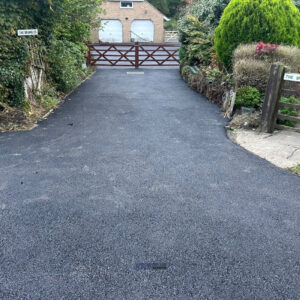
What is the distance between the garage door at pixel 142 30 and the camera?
32.0 meters

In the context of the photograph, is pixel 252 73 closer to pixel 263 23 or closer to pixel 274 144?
pixel 263 23

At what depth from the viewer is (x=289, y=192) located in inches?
164

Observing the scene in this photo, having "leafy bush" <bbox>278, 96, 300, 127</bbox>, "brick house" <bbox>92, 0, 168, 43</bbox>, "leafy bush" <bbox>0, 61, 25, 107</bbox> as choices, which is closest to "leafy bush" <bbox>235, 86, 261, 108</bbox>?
"leafy bush" <bbox>278, 96, 300, 127</bbox>

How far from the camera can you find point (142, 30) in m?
32.3

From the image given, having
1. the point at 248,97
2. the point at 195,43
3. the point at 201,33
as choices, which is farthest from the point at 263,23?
the point at 201,33

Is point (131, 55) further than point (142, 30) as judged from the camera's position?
No

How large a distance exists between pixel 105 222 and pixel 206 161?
239 cm

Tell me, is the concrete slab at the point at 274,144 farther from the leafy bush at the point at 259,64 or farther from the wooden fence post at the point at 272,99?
the leafy bush at the point at 259,64

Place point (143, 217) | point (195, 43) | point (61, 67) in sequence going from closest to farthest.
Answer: point (143, 217) < point (61, 67) < point (195, 43)

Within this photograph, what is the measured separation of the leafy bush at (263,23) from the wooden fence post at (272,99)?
3298mm

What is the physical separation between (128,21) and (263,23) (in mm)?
25484

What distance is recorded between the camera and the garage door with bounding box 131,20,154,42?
3203 cm

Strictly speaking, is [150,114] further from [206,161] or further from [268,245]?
[268,245]

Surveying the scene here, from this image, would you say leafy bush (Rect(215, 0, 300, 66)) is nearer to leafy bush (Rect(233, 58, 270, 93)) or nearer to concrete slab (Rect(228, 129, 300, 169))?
leafy bush (Rect(233, 58, 270, 93))
